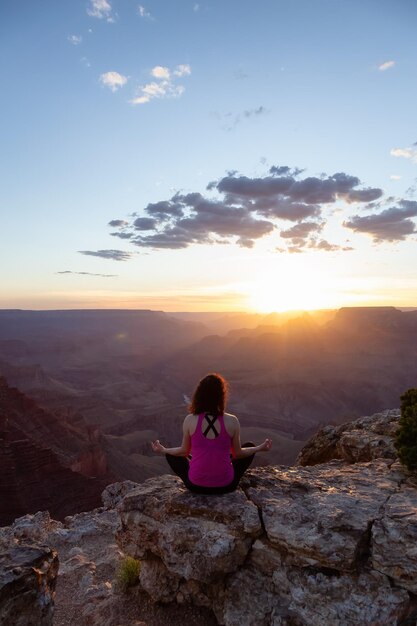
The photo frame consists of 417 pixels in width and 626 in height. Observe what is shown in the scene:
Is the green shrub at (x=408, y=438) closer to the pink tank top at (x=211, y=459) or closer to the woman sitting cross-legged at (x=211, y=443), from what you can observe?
the woman sitting cross-legged at (x=211, y=443)

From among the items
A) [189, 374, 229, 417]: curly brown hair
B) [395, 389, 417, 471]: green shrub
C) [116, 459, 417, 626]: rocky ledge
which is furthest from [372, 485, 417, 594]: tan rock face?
[189, 374, 229, 417]: curly brown hair

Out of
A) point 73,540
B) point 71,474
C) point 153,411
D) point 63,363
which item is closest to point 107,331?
point 63,363

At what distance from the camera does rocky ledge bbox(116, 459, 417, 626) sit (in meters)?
4.71

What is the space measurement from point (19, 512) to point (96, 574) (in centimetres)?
2260

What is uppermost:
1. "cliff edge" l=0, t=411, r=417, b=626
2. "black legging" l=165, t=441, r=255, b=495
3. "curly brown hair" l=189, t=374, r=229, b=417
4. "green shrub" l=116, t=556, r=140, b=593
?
"curly brown hair" l=189, t=374, r=229, b=417

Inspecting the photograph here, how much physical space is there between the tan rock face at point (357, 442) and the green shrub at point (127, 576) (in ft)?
16.2

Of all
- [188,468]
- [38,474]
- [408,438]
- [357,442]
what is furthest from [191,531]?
[38,474]

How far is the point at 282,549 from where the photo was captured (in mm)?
5215

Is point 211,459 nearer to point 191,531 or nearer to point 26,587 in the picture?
point 191,531

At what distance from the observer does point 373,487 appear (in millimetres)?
6344

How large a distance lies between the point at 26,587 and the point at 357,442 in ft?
22.6

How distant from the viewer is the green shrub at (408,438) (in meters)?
6.69

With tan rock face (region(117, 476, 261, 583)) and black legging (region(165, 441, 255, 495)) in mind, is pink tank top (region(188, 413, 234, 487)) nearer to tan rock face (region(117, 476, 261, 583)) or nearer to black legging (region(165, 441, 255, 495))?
black legging (region(165, 441, 255, 495))

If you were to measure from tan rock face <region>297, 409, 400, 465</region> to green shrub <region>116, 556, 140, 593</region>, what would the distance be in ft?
16.2
